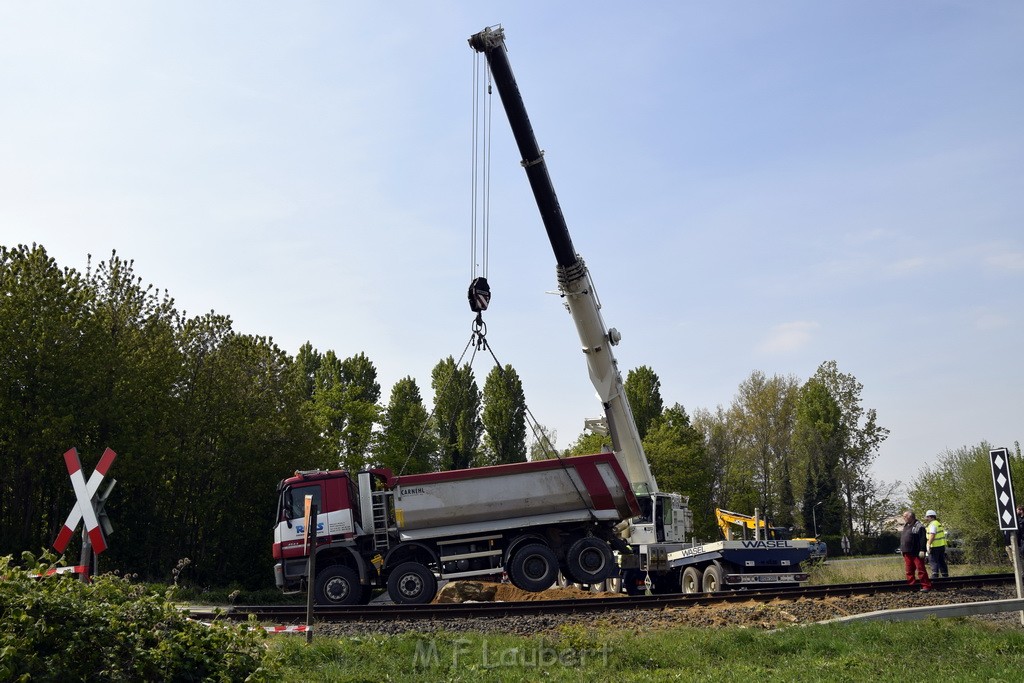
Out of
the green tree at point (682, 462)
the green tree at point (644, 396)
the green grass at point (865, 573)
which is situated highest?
the green tree at point (644, 396)

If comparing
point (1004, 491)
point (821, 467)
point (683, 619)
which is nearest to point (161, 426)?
point (683, 619)

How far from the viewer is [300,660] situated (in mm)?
10023

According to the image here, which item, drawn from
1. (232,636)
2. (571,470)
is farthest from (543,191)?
(232,636)

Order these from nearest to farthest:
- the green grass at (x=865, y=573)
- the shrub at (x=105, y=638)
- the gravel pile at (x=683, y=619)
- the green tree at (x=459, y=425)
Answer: the shrub at (x=105, y=638), the gravel pile at (x=683, y=619), the green grass at (x=865, y=573), the green tree at (x=459, y=425)

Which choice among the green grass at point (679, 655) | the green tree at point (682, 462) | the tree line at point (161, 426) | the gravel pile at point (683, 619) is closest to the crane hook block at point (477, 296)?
the tree line at point (161, 426)

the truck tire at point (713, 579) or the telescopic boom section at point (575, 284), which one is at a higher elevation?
the telescopic boom section at point (575, 284)

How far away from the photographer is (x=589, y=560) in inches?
714

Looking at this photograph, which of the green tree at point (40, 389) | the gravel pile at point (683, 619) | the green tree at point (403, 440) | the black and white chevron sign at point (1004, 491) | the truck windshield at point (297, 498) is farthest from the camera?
the green tree at point (403, 440)

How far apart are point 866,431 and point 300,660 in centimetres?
6744

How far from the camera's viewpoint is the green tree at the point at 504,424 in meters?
60.8

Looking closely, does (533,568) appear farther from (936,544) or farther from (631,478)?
(936,544)

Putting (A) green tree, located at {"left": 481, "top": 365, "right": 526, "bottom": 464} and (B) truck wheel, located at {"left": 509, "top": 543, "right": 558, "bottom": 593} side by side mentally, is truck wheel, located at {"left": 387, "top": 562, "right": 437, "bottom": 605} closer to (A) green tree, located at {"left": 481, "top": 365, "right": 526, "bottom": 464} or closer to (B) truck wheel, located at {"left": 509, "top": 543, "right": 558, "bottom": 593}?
(B) truck wheel, located at {"left": 509, "top": 543, "right": 558, "bottom": 593}

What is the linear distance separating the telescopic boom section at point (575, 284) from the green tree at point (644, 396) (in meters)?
41.2

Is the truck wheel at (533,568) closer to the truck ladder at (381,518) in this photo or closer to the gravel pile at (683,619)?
the truck ladder at (381,518)
